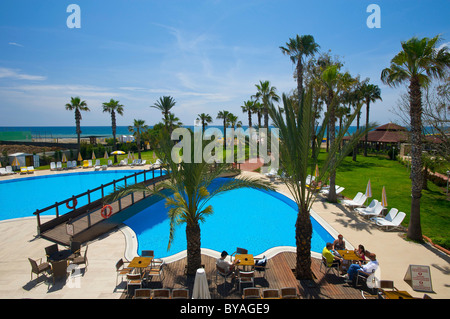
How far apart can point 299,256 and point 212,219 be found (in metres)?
7.28

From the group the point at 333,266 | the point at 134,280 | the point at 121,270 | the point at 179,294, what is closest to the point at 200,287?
the point at 179,294

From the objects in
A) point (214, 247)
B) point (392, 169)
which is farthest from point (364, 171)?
point (214, 247)

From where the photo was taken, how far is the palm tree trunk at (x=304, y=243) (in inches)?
308

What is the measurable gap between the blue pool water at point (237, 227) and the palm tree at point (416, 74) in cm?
379

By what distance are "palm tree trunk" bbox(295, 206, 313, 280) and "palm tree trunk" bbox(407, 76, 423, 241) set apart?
18.7 ft

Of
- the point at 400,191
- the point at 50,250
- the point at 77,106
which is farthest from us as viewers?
the point at 77,106

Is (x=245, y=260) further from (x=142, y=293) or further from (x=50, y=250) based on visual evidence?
(x=50, y=250)

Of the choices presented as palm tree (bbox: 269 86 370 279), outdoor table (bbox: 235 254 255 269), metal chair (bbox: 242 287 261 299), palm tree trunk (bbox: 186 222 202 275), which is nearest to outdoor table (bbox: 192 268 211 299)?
metal chair (bbox: 242 287 261 299)

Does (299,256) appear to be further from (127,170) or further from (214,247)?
(127,170)

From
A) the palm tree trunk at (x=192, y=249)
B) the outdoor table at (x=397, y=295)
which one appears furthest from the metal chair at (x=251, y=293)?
the outdoor table at (x=397, y=295)

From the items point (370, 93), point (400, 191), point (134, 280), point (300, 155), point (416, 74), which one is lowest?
point (134, 280)

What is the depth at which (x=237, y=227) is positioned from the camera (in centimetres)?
1337

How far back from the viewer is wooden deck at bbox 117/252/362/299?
280 inches

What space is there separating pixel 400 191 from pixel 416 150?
9.28 meters
